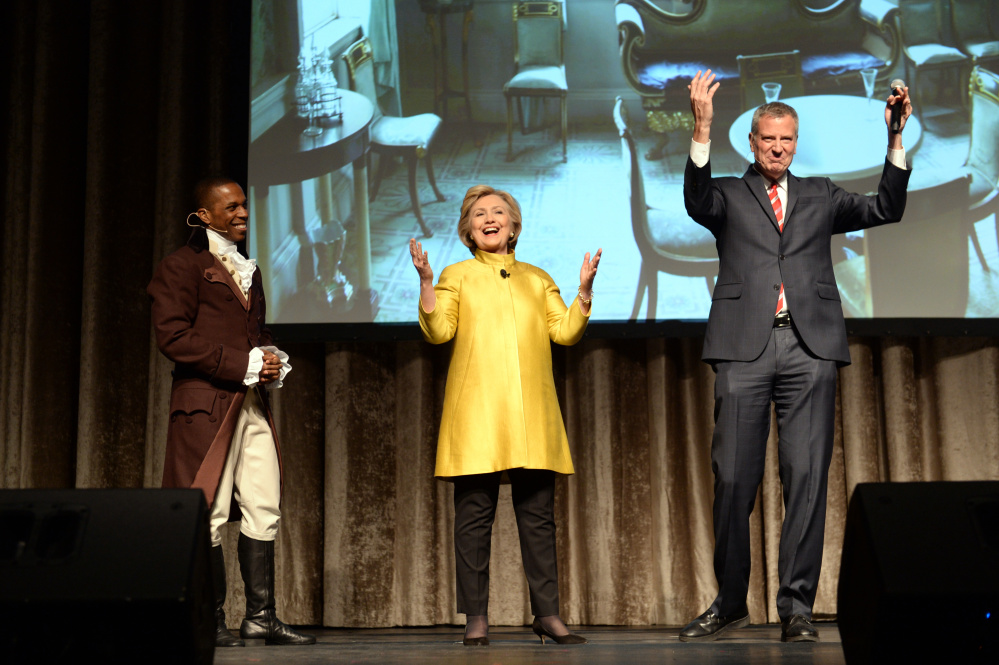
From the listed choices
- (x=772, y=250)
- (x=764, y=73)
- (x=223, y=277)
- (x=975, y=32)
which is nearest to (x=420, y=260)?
(x=223, y=277)

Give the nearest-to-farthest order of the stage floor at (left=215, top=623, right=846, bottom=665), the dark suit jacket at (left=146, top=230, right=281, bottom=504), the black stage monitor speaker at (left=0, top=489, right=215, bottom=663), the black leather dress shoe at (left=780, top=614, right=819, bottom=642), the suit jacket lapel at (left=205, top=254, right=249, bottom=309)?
the black stage monitor speaker at (left=0, top=489, right=215, bottom=663)
the stage floor at (left=215, top=623, right=846, bottom=665)
the black leather dress shoe at (left=780, top=614, right=819, bottom=642)
the dark suit jacket at (left=146, top=230, right=281, bottom=504)
the suit jacket lapel at (left=205, top=254, right=249, bottom=309)

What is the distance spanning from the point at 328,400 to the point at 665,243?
151 cm

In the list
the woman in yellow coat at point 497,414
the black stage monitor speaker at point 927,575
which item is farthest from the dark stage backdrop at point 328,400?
the black stage monitor speaker at point 927,575

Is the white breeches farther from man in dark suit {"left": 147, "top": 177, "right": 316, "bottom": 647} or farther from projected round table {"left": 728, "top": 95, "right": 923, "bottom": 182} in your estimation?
projected round table {"left": 728, "top": 95, "right": 923, "bottom": 182}

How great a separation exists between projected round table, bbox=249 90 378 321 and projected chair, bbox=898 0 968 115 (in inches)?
85.6

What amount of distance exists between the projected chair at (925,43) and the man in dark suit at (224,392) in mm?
2687

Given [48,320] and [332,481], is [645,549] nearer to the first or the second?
[332,481]

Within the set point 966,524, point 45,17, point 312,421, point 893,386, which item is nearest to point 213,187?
point 312,421

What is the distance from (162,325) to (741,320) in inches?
62.5

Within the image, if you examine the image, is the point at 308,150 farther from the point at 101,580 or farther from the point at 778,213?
the point at 101,580

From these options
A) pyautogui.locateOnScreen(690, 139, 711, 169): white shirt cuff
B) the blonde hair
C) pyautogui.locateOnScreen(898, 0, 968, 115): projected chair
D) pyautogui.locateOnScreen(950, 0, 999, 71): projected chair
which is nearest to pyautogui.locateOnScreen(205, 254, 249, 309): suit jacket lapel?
the blonde hair

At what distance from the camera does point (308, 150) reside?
3.79 metres

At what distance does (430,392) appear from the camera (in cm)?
386

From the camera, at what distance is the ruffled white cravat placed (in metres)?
2.74
